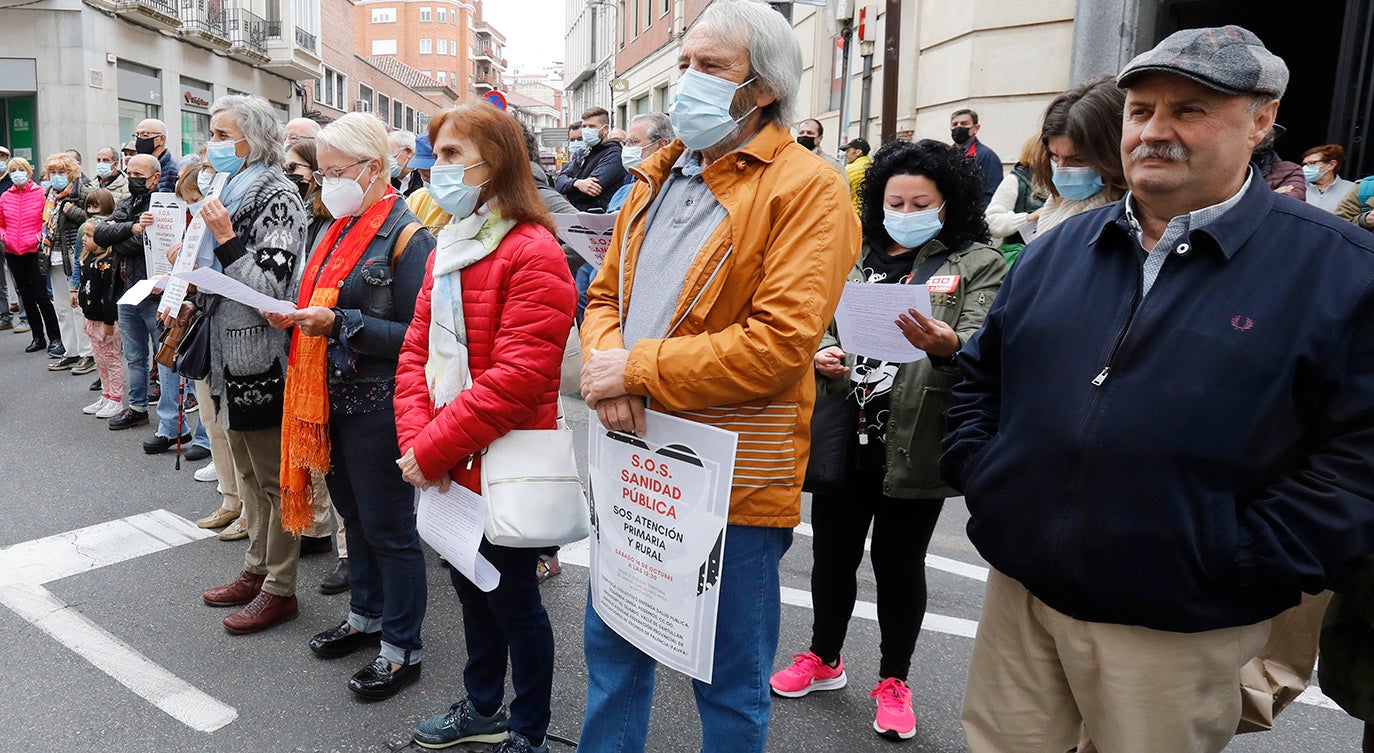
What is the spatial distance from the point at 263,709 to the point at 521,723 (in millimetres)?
1051

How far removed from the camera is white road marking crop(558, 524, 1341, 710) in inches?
132

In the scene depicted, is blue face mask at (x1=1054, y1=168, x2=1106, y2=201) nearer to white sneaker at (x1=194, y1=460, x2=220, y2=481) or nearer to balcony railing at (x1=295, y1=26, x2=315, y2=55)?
white sneaker at (x1=194, y1=460, x2=220, y2=481)

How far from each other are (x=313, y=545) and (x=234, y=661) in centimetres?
112

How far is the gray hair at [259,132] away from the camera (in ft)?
12.6

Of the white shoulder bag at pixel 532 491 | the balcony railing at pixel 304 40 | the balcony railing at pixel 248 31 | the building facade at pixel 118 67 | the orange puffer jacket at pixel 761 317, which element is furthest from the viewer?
the balcony railing at pixel 304 40

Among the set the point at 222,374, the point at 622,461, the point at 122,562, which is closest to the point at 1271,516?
the point at 622,461

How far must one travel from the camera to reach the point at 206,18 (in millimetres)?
26234

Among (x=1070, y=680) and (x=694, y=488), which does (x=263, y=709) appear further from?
(x=1070, y=680)

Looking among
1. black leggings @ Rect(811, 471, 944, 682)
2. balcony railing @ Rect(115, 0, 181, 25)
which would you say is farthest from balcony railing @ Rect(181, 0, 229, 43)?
black leggings @ Rect(811, 471, 944, 682)

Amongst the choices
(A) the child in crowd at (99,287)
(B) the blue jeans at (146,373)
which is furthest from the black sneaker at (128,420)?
(A) the child in crowd at (99,287)

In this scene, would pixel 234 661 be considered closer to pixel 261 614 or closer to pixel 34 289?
pixel 261 614

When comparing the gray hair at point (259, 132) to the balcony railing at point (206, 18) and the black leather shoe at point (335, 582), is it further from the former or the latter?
the balcony railing at point (206, 18)

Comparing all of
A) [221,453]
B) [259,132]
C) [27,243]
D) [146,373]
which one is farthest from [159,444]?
[27,243]

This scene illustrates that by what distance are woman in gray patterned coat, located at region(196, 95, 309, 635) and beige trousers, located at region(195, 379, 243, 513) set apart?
25.9 inches
